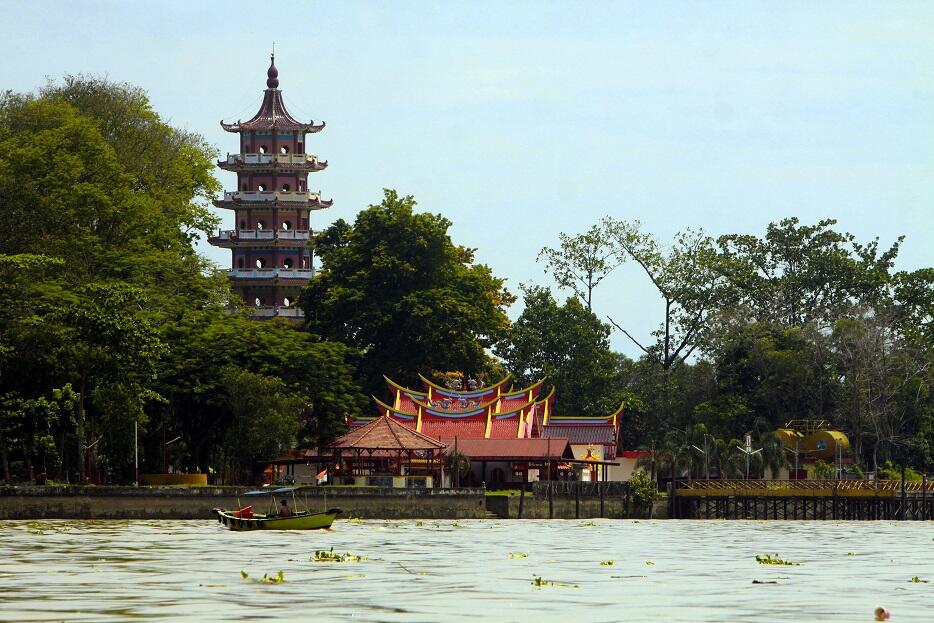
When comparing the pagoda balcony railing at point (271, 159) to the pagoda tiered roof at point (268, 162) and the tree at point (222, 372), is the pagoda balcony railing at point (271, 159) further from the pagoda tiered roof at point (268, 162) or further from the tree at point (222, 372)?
the tree at point (222, 372)

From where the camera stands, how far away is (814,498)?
8019 centimetres

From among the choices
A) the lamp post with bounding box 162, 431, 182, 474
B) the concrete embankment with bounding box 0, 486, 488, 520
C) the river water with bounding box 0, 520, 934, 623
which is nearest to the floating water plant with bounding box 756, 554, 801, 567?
the river water with bounding box 0, 520, 934, 623

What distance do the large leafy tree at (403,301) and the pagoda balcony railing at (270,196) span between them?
43.2ft

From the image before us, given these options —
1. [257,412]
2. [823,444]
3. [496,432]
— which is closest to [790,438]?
[823,444]

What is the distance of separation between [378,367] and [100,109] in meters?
22.0

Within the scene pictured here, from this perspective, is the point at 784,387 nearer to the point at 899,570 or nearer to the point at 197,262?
the point at 197,262

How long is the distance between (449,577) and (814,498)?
5390 cm

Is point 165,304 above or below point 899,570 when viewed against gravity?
above

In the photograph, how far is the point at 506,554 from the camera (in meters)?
38.7

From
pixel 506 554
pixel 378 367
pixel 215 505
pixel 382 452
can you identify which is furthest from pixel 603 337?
pixel 506 554

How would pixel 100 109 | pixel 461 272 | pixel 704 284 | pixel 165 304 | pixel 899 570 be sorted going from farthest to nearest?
pixel 704 284, pixel 461 272, pixel 100 109, pixel 165 304, pixel 899 570

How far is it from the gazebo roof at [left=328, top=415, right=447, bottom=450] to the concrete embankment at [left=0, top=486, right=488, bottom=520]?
405 centimetres

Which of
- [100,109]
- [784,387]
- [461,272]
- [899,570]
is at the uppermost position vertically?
[100,109]

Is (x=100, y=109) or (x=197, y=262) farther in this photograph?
(x=100, y=109)
